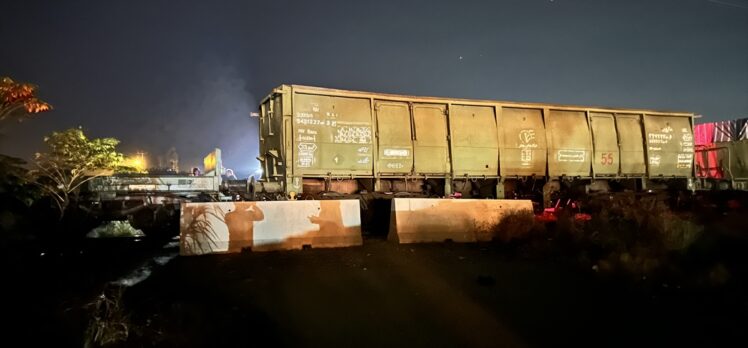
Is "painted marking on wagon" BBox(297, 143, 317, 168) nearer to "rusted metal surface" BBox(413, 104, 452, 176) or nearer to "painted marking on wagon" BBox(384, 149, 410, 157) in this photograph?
"painted marking on wagon" BBox(384, 149, 410, 157)

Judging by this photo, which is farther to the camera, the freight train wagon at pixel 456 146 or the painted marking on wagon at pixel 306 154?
the freight train wagon at pixel 456 146

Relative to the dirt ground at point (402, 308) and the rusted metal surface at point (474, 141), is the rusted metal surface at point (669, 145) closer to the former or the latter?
the rusted metal surface at point (474, 141)

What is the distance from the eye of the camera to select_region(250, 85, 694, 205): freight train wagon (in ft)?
34.2

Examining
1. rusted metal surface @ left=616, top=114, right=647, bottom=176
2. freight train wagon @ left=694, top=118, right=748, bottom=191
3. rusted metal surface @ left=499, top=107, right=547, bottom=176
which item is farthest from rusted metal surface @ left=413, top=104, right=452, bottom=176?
freight train wagon @ left=694, top=118, right=748, bottom=191

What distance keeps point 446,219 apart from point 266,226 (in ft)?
11.0

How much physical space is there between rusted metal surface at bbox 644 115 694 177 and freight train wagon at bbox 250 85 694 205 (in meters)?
0.03

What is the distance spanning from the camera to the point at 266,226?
7496 mm

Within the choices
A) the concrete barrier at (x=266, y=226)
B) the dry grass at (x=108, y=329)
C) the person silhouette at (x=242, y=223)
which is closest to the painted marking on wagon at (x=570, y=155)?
the concrete barrier at (x=266, y=226)

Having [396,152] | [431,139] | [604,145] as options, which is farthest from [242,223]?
[604,145]

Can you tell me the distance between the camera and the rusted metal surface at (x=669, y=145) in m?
13.9

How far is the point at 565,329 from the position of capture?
3.92m

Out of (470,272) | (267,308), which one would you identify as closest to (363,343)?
(267,308)

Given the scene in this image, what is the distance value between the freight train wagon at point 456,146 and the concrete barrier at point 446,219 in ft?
9.59

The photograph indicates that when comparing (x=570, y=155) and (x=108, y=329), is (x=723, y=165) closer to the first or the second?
(x=570, y=155)
